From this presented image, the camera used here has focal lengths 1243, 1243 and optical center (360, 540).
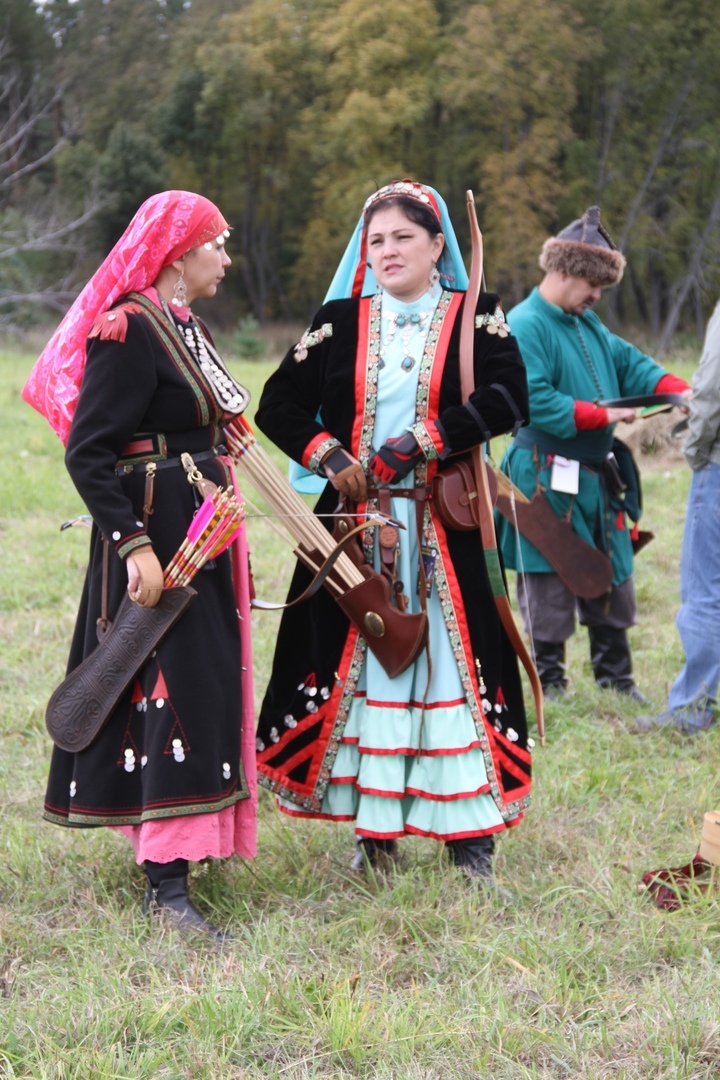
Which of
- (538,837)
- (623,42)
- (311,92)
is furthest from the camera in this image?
(311,92)

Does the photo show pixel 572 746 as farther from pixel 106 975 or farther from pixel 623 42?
pixel 623 42

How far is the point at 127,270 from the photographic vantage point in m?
3.17

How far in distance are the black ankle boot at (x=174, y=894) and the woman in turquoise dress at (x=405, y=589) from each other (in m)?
0.40

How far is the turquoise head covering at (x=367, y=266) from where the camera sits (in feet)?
11.4

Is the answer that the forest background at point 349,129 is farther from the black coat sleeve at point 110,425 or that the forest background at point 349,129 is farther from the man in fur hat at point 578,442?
the black coat sleeve at point 110,425

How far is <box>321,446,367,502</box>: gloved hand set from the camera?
337 cm

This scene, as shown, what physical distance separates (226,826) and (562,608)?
253 centimetres

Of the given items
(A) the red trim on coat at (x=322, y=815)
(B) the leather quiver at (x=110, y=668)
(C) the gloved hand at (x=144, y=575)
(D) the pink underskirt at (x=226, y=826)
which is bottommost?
(A) the red trim on coat at (x=322, y=815)

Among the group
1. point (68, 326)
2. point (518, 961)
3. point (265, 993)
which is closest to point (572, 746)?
point (518, 961)

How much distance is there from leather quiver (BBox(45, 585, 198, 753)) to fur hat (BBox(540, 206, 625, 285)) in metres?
2.62

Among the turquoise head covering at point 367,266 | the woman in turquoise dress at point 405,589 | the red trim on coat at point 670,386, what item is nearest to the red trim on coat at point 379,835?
the woman in turquoise dress at point 405,589

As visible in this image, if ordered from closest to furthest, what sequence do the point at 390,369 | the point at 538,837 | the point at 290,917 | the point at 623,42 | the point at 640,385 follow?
1. the point at 290,917
2. the point at 390,369
3. the point at 538,837
4. the point at 640,385
5. the point at 623,42

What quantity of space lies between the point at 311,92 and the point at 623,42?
40.9 ft

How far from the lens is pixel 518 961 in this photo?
120 inches
